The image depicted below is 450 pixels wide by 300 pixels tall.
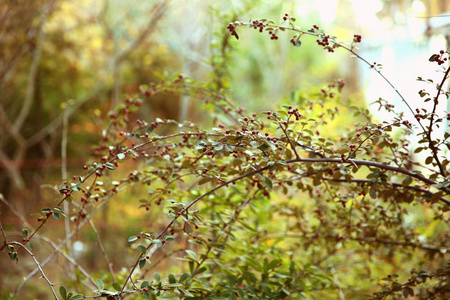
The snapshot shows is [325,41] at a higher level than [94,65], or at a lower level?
lower

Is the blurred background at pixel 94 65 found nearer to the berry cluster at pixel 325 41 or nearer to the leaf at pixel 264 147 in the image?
the berry cluster at pixel 325 41

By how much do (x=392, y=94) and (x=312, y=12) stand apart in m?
1.40

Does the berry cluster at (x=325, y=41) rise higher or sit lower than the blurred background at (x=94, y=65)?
lower

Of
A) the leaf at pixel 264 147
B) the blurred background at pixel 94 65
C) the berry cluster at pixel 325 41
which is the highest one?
the blurred background at pixel 94 65

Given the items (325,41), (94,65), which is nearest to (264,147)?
(325,41)

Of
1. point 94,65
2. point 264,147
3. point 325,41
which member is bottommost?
point 264,147

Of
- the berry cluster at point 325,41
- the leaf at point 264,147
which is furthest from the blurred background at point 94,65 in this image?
the leaf at point 264,147

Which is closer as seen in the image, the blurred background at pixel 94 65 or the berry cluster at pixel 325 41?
the berry cluster at pixel 325 41

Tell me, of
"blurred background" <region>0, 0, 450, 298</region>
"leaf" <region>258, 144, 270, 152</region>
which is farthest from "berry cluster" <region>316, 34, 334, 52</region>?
"blurred background" <region>0, 0, 450, 298</region>

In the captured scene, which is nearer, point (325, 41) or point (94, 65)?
point (325, 41)

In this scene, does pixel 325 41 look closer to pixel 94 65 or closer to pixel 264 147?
pixel 264 147

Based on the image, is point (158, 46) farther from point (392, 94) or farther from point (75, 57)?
point (392, 94)

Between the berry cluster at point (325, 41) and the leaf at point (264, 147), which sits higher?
the berry cluster at point (325, 41)

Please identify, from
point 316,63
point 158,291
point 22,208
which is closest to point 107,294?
point 158,291
